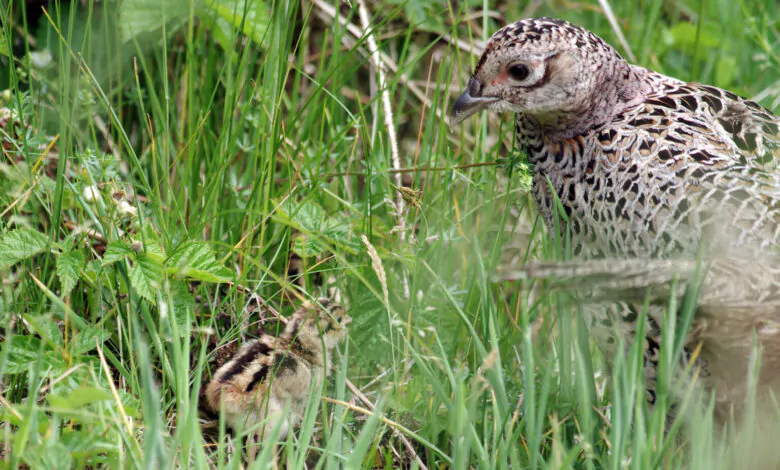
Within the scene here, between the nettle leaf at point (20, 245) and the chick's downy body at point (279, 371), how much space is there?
678 millimetres

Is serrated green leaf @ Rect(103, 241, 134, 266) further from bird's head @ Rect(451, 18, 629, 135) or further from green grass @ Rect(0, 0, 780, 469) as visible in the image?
bird's head @ Rect(451, 18, 629, 135)

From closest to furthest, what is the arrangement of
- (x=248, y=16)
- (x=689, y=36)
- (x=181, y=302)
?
(x=181, y=302), (x=248, y=16), (x=689, y=36)

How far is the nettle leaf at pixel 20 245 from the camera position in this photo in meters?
2.99

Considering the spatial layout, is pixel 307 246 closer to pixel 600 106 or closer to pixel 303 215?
pixel 303 215

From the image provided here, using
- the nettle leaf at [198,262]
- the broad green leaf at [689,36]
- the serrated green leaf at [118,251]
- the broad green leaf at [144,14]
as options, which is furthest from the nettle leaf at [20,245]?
the broad green leaf at [689,36]

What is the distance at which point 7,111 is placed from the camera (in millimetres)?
3357

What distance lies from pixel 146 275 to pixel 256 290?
19.6 inches

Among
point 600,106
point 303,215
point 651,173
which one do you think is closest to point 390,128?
point 303,215

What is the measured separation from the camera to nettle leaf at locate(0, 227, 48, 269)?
2.99 m

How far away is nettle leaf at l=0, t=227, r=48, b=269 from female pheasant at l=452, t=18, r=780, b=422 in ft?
4.56

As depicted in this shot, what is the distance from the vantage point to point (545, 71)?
306cm

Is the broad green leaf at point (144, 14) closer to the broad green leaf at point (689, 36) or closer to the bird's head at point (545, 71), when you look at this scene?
the bird's head at point (545, 71)

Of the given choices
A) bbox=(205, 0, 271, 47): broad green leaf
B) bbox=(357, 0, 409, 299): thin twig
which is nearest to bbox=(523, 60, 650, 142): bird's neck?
bbox=(357, 0, 409, 299): thin twig

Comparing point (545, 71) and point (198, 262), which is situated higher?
point (545, 71)
